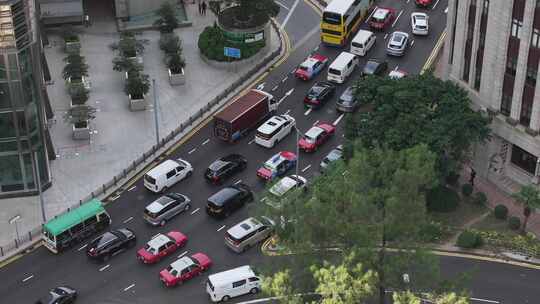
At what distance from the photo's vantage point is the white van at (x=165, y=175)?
93125 mm

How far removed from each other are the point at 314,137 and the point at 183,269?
75.6 ft

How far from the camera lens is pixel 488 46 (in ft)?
292

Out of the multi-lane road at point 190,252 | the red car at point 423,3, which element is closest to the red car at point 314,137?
the multi-lane road at point 190,252

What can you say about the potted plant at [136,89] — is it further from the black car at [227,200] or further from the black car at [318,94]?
the black car at [227,200]

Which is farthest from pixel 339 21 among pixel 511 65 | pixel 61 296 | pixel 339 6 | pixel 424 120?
pixel 61 296

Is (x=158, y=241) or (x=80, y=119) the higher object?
(x=80, y=119)

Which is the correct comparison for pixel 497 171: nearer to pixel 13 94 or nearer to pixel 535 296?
pixel 535 296

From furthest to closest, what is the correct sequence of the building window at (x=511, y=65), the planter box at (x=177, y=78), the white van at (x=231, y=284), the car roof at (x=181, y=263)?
the planter box at (x=177, y=78) < the building window at (x=511, y=65) < the car roof at (x=181, y=263) < the white van at (x=231, y=284)

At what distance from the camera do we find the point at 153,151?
3895 inches

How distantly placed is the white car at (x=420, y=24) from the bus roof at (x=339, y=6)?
28.0 feet

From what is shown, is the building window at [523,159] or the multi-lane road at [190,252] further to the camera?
the building window at [523,159]

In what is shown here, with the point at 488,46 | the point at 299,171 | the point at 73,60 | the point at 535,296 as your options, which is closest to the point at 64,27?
the point at 73,60

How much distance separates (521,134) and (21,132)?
157ft

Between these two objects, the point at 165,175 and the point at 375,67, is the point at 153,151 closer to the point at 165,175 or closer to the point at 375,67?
the point at 165,175
